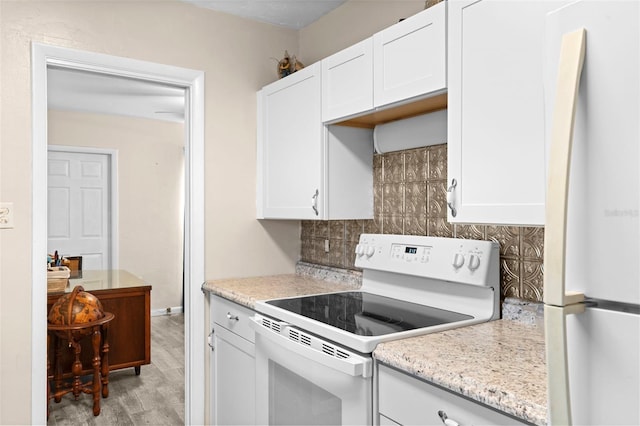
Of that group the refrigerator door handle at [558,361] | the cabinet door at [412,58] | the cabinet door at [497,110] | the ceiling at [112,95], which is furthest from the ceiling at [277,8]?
the refrigerator door handle at [558,361]

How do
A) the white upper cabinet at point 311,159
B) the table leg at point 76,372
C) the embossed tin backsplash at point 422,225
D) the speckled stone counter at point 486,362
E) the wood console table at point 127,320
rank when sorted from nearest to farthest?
1. the speckled stone counter at point 486,362
2. the embossed tin backsplash at point 422,225
3. the white upper cabinet at point 311,159
4. the table leg at point 76,372
5. the wood console table at point 127,320

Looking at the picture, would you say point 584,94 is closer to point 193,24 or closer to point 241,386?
point 241,386

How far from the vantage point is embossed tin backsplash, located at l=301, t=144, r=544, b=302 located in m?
1.63

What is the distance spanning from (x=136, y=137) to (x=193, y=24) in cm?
74

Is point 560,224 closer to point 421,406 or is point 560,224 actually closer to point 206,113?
point 421,406

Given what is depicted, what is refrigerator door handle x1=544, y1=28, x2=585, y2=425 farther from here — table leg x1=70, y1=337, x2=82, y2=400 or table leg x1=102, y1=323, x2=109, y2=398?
table leg x1=102, y1=323, x2=109, y2=398

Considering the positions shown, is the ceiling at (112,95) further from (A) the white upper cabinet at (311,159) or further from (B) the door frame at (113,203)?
(A) the white upper cabinet at (311,159)

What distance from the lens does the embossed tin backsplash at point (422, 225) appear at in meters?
1.63

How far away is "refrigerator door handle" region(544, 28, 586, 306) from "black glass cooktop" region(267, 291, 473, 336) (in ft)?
2.66

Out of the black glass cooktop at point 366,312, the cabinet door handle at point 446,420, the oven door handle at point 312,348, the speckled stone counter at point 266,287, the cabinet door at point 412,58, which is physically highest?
the cabinet door at point 412,58

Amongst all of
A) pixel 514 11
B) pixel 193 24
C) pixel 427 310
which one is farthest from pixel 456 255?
pixel 193 24

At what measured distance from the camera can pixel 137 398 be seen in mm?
2771

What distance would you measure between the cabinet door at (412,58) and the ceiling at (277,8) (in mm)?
863

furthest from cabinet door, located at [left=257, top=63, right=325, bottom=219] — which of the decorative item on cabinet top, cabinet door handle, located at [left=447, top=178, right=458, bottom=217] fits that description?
cabinet door handle, located at [left=447, top=178, right=458, bottom=217]
